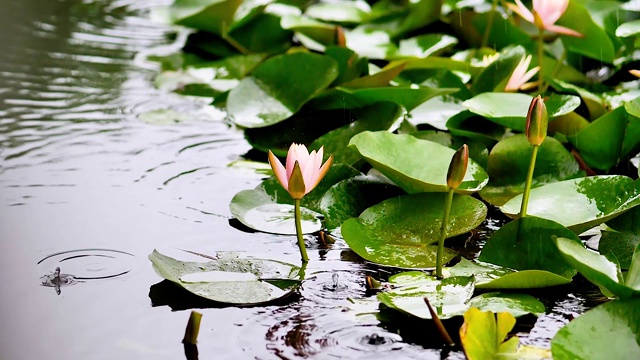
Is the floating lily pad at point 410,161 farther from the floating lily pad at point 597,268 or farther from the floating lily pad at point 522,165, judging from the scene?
the floating lily pad at point 597,268

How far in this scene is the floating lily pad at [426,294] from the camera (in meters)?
1.18

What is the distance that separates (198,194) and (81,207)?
23cm

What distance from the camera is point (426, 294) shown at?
1239 millimetres

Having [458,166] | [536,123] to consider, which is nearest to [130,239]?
[458,166]

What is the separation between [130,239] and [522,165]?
30.3 inches

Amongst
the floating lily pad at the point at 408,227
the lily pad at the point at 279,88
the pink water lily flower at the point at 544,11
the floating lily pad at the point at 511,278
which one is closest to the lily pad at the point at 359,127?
the lily pad at the point at 279,88

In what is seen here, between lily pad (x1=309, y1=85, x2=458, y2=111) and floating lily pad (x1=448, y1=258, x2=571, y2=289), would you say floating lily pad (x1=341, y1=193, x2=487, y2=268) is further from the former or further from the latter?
lily pad (x1=309, y1=85, x2=458, y2=111)

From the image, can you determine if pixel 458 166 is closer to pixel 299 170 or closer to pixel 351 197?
pixel 299 170

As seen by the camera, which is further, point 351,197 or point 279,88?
point 279,88

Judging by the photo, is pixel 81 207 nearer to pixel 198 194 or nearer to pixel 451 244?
pixel 198 194

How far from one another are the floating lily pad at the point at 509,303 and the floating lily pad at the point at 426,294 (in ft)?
0.07

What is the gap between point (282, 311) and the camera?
1237 mm

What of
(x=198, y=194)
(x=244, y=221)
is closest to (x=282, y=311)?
(x=244, y=221)

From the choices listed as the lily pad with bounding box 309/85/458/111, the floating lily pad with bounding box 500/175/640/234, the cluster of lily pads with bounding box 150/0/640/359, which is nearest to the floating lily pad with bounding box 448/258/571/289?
the cluster of lily pads with bounding box 150/0/640/359
